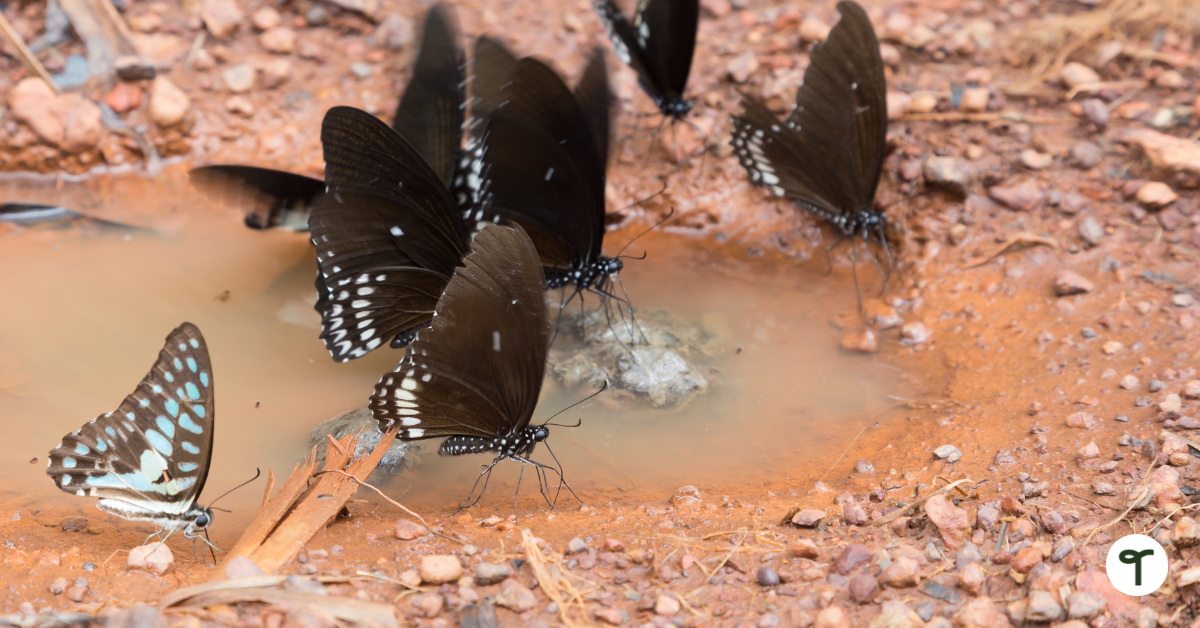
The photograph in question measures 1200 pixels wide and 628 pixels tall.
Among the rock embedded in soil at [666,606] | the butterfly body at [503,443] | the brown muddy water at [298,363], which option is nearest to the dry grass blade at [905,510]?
the brown muddy water at [298,363]

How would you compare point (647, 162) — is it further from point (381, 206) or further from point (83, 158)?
point (83, 158)

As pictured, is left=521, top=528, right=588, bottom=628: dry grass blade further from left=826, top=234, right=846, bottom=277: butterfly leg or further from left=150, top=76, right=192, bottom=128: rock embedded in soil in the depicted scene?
left=150, top=76, right=192, bottom=128: rock embedded in soil

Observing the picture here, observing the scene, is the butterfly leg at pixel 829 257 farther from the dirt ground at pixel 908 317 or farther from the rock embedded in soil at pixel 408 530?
the rock embedded in soil at pixel 408 530

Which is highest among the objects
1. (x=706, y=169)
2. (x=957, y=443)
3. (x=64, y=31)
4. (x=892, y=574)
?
(x=64, y=31)

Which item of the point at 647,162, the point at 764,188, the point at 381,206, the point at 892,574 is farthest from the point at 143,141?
the point at 892,574

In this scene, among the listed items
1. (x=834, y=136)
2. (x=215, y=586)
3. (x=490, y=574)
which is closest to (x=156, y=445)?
(x=215, y=586)

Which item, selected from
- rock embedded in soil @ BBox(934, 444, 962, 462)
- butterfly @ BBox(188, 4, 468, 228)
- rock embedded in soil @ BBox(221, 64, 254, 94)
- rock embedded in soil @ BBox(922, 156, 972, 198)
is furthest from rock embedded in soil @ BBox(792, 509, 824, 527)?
rock embedded in soil @ BBox(221, 64, 254, 94)
